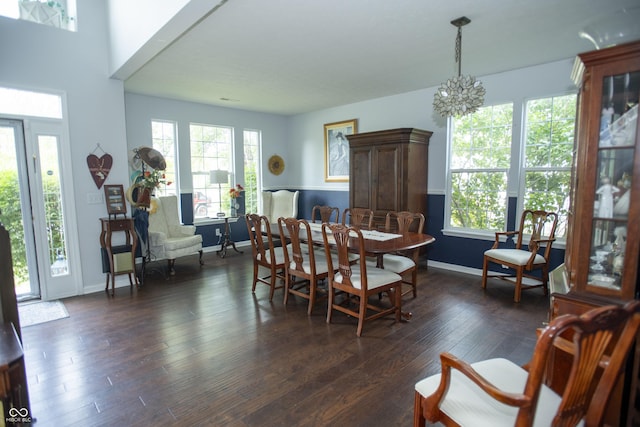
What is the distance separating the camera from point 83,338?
9.28 ft

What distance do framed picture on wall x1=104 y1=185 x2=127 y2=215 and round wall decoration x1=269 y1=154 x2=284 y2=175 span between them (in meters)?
3.24

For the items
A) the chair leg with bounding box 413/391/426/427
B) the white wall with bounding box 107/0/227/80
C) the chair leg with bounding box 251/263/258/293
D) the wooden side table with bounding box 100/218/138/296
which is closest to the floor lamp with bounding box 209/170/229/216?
the wooden side table with bounding box 100/218/138/296

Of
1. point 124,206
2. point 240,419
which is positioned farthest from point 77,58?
point 240,419

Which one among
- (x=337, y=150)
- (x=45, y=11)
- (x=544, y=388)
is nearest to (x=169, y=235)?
(x=45, y=11)

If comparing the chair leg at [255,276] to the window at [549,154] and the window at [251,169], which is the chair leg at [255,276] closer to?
the window at [251,169]

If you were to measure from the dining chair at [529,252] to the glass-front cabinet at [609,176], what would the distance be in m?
2.01

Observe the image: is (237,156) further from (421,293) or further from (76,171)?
(421,293)

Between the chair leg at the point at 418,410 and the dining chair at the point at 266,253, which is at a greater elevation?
the dining chair at the point at 266,253

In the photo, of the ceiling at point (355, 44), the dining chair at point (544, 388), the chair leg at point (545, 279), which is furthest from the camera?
the chair leg at point (545, 279)

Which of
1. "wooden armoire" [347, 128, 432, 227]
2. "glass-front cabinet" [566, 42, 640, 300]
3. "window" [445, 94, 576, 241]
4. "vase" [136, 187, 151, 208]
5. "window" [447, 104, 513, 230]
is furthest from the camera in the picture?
"wooden armoire" [347, 128, 432, 227]

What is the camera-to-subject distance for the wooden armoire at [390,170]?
15.2 feet

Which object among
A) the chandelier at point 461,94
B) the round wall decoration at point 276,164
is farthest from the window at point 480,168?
the round wall decoration at point 276,164

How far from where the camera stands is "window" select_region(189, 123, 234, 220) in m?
5.90

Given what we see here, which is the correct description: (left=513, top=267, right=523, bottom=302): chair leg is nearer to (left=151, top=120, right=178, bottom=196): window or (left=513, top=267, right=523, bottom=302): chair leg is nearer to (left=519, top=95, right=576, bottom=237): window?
(left=519, top=95, right=576, bottom=237): window
